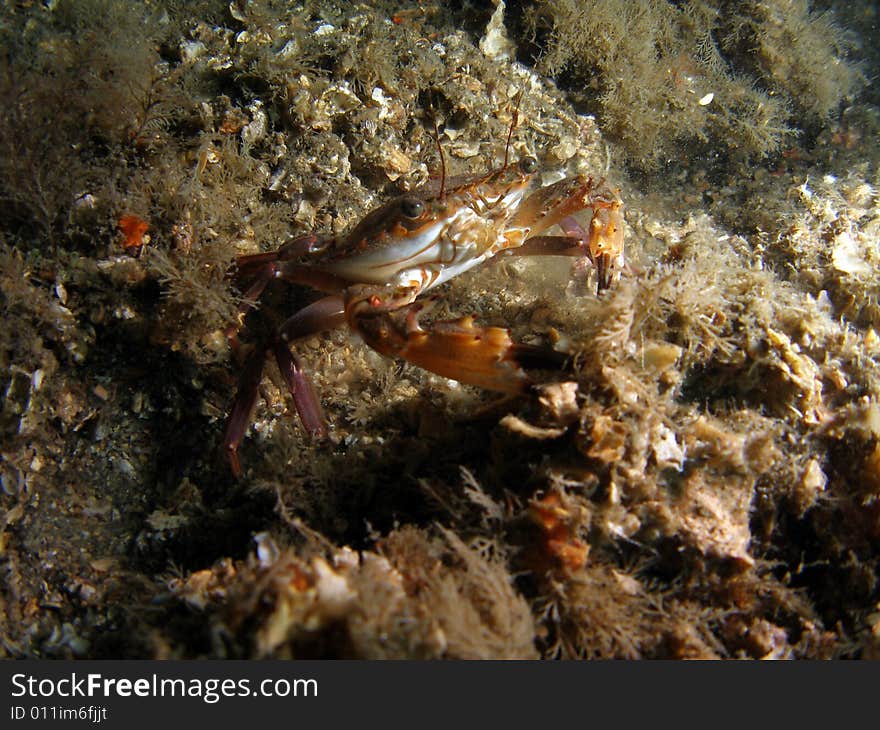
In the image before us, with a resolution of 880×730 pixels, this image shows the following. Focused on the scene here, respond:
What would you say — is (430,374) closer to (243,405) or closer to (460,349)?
(460,349)

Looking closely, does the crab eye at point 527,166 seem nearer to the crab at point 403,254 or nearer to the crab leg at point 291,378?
the crab at point 403,254

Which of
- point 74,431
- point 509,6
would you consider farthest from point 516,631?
point 509,6

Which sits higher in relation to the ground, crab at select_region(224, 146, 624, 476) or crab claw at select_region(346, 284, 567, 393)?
crab at select_region(224, 146, 624, 476)

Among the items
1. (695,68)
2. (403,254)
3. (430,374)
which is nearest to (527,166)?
(403,254)

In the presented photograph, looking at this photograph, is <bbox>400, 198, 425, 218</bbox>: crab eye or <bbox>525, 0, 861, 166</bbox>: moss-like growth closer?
<bbox>400, 198, 425, 218</bbox>: crab eye

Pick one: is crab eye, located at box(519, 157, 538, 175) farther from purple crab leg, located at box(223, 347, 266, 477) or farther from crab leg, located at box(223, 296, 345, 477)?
purple crab leg, located at box(223, 347, 266, 477)

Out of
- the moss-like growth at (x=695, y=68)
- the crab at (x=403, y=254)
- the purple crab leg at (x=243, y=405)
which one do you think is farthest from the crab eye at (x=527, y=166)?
the moss-like growth at (x=695, y=68)

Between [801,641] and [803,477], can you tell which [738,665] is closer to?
[801,641]

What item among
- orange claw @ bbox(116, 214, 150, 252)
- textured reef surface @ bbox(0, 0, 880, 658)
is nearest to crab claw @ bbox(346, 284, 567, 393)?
textured reef surface @ bbox(0, 0, 880, 658)
